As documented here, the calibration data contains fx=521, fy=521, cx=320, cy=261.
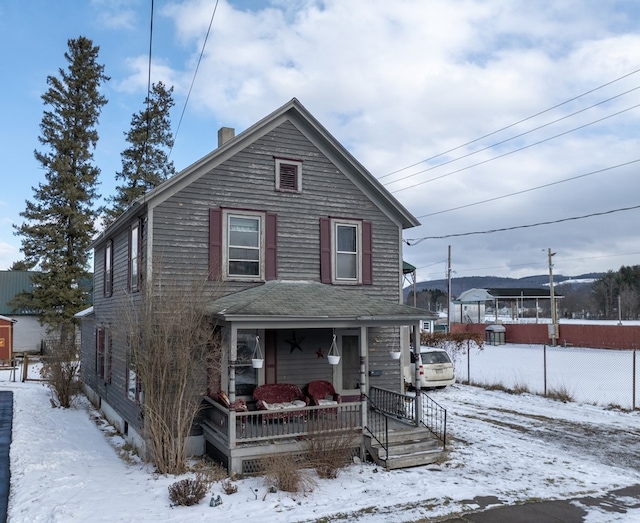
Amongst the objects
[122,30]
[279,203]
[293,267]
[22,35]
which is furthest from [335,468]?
[22,35]

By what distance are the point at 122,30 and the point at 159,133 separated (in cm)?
3078

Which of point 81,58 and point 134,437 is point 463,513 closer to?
point 134,437

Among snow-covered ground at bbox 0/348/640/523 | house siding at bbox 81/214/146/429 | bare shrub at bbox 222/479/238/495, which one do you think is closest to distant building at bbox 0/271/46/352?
house siding at bbox 81/214/146/429

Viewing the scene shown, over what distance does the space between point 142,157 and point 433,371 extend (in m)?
28.2

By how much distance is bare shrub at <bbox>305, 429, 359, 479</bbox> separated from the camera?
380 inches

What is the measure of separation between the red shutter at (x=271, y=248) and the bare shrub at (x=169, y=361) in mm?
2340

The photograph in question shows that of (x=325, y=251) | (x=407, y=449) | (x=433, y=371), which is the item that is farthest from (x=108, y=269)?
(x=433, y=371)

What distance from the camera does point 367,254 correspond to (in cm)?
1412

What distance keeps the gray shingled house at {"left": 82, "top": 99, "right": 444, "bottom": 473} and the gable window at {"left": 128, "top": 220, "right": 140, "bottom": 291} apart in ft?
0.09

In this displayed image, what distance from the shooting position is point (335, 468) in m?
9.70

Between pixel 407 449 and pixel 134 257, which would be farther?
pixel 134 257

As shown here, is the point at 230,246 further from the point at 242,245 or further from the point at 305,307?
the point at 305,307

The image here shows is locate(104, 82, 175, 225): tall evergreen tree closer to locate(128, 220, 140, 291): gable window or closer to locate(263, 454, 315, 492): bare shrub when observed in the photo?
locate(128, 220, 140, 291): gable window

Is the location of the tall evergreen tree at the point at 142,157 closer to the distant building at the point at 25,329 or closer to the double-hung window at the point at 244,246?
the distant building at the point at 25,329
